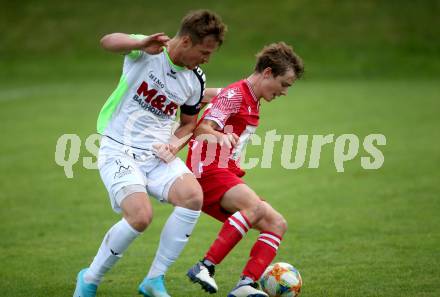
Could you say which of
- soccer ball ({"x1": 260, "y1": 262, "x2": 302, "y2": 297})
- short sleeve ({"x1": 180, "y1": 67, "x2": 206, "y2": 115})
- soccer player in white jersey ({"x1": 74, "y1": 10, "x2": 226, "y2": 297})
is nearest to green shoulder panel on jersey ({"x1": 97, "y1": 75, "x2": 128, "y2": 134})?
soccer player in white jersey ({"x1": 74, "y1": 10, "x2": 226, "y2": 297})

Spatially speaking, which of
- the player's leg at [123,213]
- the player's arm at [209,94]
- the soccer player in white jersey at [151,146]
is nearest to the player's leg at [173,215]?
the soccer player in white jersey at [151,146]

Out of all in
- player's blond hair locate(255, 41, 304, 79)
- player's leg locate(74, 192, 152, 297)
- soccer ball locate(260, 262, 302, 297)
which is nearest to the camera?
player's leg locate(74, 192, 152, 297)

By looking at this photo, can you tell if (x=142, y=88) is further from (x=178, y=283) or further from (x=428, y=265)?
(x=428, y=265)

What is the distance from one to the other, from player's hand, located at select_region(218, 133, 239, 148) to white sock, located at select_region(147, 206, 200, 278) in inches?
23.7

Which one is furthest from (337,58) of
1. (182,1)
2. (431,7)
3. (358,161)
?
(358,161)

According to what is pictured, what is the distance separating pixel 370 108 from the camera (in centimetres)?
2017

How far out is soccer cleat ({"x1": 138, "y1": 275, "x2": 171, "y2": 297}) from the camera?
6.35m

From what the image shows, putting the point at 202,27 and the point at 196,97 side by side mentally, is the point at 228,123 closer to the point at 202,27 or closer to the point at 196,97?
the point at 196,97

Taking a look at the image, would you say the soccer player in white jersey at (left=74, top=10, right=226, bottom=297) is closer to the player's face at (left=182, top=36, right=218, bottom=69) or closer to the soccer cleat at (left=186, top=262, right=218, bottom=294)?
the player's face at (left=182, top=36, right=218, bottom=69)

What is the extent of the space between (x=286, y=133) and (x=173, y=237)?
421 inches

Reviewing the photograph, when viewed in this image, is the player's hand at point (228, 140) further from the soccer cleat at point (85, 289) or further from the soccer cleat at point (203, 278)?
the soccer cleat at point (85, 289)

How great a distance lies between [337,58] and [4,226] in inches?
873

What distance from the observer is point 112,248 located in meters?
6.34

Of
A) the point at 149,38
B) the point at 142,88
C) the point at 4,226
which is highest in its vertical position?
the point at 149,38
